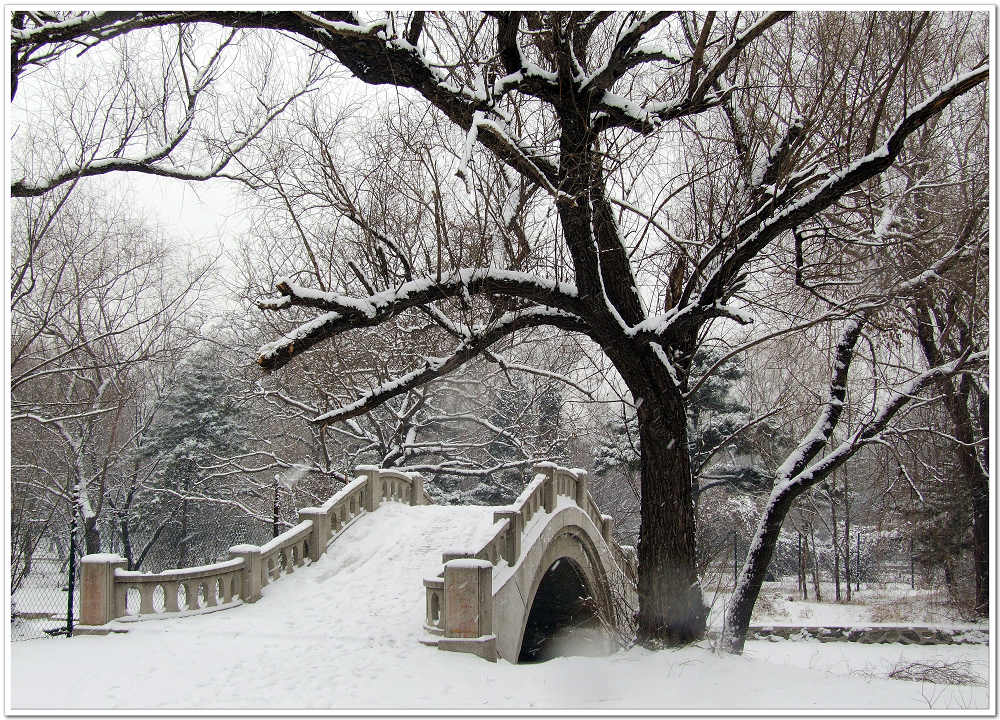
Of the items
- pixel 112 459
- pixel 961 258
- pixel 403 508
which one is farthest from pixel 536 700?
pixel 112 459

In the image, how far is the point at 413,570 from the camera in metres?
12.2

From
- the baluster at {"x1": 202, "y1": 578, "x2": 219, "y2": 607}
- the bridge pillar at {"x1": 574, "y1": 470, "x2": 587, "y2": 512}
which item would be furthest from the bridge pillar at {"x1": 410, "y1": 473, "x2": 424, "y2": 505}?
the baluster at {"x1": 202, "y1": 578, "x2": 219, "y2": 607}

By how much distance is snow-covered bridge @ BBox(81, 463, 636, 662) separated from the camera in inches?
360

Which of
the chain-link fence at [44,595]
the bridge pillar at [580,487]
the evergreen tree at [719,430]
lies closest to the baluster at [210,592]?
the chain-link fence at [44,595]

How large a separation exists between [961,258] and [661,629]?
5.62 metres

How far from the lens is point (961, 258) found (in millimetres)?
9250

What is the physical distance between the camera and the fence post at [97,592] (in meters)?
8.85

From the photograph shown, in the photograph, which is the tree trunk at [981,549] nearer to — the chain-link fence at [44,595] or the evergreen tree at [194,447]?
the chain-link fence at [44,595]

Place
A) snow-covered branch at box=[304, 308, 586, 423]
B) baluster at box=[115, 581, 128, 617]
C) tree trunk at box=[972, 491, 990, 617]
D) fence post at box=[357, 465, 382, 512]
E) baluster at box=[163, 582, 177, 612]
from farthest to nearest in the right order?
1. tree trunk at box=[972, 491, 990, 617]
2. fence post at box=[357, 465, 382, 512]
3. baluster at box=[163, 582, 177, 612]
4. baluster at box=[115, 581, 128, 617]
5. snow-covered branch at box=[304, 308, 586, 423]

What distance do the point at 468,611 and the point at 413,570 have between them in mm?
3288

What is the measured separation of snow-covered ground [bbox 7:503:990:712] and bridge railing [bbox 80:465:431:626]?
286 millimetres

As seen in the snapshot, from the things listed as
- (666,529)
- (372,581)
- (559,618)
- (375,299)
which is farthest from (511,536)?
(559,618)

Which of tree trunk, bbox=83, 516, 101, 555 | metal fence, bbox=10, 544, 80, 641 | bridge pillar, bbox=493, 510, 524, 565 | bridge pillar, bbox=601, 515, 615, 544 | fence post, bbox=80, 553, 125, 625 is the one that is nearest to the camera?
fence post, bbox=80, 553, 125, 625

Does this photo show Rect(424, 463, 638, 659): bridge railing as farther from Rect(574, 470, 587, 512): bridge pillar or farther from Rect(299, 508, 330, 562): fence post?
Rect(574, 470, 587, 512): bridge pillar
